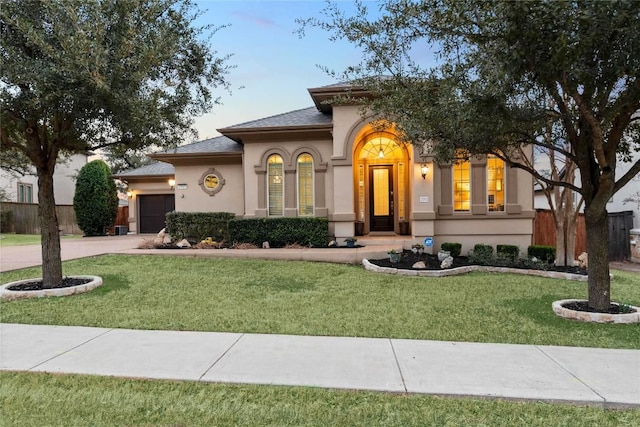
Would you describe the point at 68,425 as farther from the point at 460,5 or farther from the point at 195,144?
the point at 195,144

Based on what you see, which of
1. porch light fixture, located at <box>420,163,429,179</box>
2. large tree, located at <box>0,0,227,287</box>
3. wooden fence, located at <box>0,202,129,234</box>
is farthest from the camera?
wooden fence, located at <box>0,202,129,234</box>

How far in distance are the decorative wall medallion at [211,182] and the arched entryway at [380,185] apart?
5.44 m

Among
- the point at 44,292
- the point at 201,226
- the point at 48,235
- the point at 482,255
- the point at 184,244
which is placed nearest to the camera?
the point at 44,292

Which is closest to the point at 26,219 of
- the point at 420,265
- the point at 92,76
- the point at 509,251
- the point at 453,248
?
the point at 92,76

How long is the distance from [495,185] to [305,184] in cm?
594

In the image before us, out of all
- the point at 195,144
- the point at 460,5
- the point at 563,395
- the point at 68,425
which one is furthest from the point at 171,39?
the point at 195,144

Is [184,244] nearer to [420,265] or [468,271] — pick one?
[420,265]

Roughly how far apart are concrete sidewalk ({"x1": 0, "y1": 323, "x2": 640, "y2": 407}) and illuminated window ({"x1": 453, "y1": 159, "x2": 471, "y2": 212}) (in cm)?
775

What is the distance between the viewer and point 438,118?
→ 6215 mm

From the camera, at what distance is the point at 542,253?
10781 millimetres

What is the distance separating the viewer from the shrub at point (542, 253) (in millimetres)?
10531

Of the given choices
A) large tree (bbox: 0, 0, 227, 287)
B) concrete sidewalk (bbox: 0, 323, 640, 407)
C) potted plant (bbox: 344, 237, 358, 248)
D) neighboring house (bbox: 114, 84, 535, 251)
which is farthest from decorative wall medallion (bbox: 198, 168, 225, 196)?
concrete sidewalk (bbox: 0, 323, 640, 407)

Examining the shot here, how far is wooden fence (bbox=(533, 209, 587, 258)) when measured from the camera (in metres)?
13.6

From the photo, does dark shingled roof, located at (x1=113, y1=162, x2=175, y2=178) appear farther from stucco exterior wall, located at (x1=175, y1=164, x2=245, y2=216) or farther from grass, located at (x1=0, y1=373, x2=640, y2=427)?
grass, located at (x1=0, y1=373, x2=640, y2=427)
